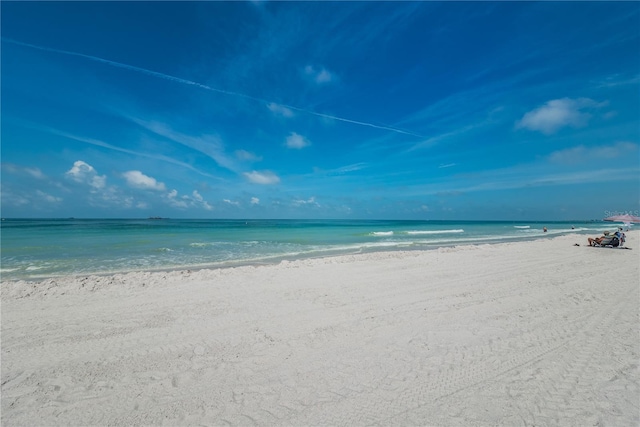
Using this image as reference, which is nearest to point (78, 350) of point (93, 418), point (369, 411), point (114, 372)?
point (114, 372)

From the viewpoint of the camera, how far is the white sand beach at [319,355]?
3.14m

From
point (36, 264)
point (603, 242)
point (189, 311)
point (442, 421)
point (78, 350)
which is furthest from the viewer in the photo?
point (603, 242)

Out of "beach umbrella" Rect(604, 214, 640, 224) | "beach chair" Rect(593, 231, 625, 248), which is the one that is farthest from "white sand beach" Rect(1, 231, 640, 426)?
"beach umbrella" Rect(604, 214, 640, 224)

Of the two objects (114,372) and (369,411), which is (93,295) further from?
(369,411)

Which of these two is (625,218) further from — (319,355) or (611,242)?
(319,355)

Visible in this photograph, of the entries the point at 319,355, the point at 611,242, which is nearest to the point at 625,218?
the point at 611,242

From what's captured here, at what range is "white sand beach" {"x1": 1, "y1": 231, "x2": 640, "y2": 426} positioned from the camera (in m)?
3.14

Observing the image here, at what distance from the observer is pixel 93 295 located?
725cm

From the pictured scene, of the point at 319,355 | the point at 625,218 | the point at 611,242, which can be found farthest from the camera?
the point at 625,218

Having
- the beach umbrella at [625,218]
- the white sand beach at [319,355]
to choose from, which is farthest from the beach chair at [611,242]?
the white sand beach at [319,355]

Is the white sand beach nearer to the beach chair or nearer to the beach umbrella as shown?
the beach chair

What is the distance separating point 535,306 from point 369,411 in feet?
18.9

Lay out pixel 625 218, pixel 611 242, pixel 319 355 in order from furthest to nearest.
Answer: pixel 625 218 → pixel 611 242 → pixel 319 355

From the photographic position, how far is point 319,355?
4273 mm
